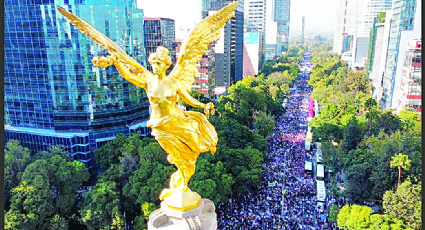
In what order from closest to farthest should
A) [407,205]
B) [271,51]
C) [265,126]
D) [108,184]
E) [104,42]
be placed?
[104,42] < [407,205] < [108,184] < [265,126] < [271,51]

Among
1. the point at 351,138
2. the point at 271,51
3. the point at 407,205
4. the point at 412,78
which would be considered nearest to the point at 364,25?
the point at 271,51

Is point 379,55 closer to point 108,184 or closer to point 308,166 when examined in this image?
point 308,166

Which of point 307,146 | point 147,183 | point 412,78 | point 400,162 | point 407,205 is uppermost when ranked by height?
point 412,78

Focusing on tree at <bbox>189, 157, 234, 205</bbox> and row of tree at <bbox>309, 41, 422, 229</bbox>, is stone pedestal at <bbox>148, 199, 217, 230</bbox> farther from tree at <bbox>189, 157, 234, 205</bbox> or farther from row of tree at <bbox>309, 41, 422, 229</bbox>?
row of tree at <bbox>309, 41, 422, 229</bbox>

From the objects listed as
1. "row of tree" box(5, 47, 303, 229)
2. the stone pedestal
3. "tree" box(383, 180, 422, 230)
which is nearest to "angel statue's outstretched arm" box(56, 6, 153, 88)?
the stone pedestal

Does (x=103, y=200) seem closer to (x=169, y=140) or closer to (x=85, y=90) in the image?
(x=169, y=140)

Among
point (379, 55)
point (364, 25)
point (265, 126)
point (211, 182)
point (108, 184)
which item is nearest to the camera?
point (211, 182)

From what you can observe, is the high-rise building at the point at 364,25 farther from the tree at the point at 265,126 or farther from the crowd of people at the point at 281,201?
the crowd of people at the point at 281,201
